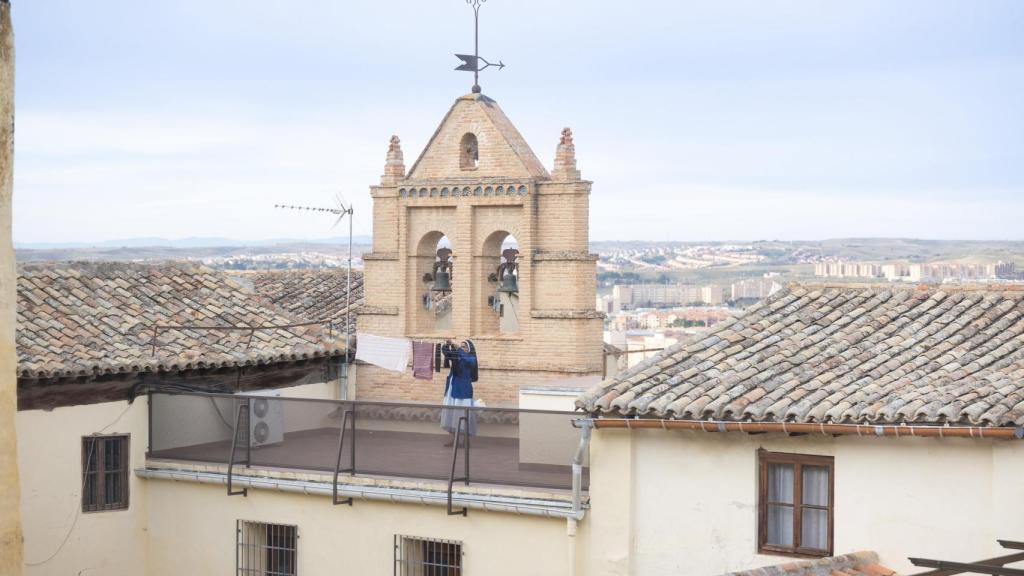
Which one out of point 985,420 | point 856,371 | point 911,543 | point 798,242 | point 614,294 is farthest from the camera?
point 798,242

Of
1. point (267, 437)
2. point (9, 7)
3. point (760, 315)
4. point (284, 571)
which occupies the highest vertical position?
point (9, 7)

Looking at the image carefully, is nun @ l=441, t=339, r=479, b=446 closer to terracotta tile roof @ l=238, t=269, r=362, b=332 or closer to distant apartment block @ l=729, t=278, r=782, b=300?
terracotta tile roof @ l=238, t=269, r=362, b=332

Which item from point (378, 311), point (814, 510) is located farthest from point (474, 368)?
point (814, 510)

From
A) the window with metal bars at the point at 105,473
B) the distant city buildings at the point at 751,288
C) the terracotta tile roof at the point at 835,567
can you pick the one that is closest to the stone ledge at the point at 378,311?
the window with metal bars at the point at 105,473

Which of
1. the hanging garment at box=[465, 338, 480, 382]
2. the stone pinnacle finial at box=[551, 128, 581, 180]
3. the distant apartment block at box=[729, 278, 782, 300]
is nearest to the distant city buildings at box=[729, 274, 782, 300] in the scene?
the distant apartment block at box=[729, 278, 782, 300]

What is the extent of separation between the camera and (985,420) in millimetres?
12680

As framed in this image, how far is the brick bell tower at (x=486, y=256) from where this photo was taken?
1892 cm

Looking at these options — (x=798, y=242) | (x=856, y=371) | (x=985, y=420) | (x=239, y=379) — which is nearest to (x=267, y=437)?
(x=239, y=379)

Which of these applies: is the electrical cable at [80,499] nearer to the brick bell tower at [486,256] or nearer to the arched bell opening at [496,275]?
the brick bell tower at [486,256]

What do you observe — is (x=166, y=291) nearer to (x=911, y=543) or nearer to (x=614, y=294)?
(x=911, y=543)

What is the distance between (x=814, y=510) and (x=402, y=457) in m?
5.05

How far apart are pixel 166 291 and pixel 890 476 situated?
10.7 meters

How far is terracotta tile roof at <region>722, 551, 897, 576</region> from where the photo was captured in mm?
12594

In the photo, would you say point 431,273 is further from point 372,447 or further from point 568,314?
point 372,447
